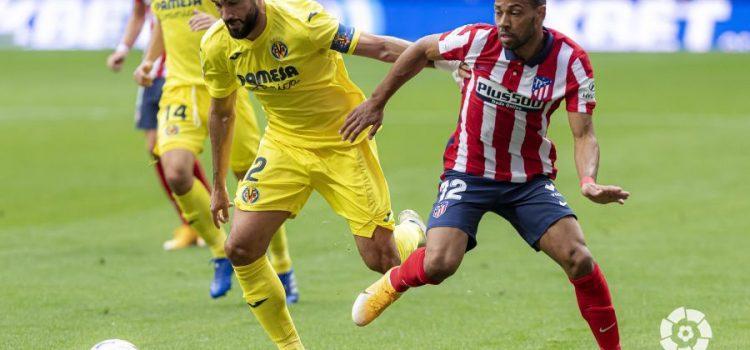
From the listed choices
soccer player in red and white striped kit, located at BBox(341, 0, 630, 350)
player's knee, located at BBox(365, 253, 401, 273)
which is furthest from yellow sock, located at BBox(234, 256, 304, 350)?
player's knee, located at BBox(365, 253, 401, 273)

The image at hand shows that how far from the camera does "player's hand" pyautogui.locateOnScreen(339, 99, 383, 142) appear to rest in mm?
7078

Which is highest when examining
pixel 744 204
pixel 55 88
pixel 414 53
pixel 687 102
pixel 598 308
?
pixel 414 53

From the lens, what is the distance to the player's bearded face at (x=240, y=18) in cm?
709

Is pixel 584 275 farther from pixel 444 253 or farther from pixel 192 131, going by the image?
pixel 192 131

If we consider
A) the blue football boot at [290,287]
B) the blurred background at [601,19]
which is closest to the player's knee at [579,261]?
the blue football boot at [290,287]

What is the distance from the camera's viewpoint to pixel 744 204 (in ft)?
46.3

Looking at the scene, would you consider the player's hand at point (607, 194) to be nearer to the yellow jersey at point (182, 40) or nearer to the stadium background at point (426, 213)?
the stadium background at point (426, 213)

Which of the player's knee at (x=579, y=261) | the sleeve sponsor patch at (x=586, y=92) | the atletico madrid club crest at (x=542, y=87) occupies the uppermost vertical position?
the sleeve sponsor patch at (x=586, y=92)

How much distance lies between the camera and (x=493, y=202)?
729 centimetres

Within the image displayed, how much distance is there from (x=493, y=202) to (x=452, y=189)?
244mm

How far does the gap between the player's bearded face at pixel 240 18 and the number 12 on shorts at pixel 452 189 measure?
1408 millimetres

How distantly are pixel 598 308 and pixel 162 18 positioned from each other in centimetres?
473

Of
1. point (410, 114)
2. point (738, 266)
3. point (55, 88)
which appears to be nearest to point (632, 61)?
point (410, 114)

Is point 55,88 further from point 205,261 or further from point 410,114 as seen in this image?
point 205,261
